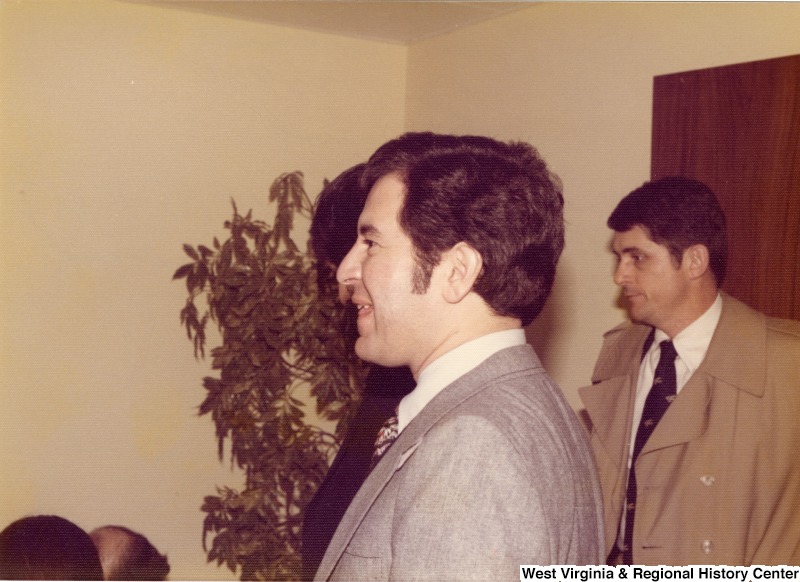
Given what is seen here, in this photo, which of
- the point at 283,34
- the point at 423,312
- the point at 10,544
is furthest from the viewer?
the point at 283,34

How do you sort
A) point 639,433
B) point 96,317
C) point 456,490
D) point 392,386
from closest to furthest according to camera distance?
point 456,490, point 392,386, point 639,433, point 96,317

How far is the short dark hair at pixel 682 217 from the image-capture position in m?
2.49

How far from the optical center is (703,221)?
8.25ft

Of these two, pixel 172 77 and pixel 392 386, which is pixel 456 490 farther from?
pixel 172 77

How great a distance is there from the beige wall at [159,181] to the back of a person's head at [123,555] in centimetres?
176

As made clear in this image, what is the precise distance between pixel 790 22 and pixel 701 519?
1.44m

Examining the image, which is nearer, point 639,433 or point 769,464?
point 769,464

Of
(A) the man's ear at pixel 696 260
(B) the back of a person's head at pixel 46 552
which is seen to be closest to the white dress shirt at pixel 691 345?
(A) the man's ear at pixel 696 260

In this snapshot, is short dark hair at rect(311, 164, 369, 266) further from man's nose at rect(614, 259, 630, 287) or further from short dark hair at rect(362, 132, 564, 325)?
man's nose at rect(614, 259, 630, 287)

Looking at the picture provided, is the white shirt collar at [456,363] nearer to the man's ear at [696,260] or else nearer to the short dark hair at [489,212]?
the short dark hair at [489,212]

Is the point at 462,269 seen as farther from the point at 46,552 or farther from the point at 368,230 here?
the point at 46,552

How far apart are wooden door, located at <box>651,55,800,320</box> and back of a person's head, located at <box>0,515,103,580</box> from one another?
200 centimetres

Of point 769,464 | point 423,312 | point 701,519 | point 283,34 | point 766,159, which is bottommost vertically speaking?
point 701,519

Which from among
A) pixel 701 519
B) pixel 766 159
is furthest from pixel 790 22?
pixel 701 519
